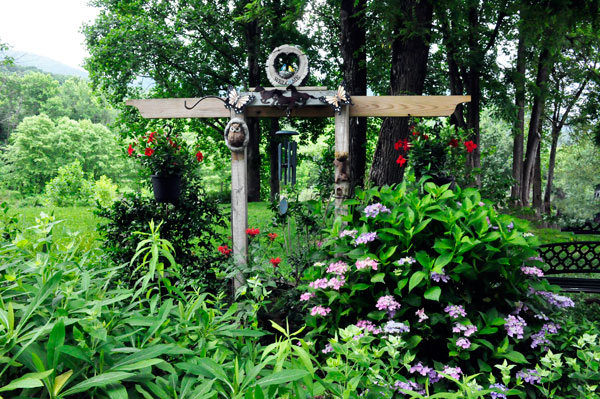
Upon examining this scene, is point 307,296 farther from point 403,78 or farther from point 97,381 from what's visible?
point 403,78

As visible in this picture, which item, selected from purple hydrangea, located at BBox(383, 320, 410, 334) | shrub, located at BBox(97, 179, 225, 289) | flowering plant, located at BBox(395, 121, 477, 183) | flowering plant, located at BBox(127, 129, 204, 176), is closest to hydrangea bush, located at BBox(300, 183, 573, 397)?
purple hydrangea, located at BBox(383, 320, 410, 334)

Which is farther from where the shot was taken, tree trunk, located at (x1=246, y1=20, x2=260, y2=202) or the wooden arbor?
tree trunk, located at (x1=246, y1=20, x2=260, y2=202)

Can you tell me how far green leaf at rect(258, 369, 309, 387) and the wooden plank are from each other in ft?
10.4

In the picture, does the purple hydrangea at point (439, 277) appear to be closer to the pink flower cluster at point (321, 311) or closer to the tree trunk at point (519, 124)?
the pink flower cluster at point (321, 311)

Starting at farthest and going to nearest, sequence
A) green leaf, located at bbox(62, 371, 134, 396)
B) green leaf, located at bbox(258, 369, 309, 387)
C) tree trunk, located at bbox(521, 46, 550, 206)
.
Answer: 1. tree trunk, located at bbox(521, 46, 550, 206)
2. green leaf, located at bbox(258, 369, 309, 387)
3. green leaf, located at bbox(62, 371, 134, 396)

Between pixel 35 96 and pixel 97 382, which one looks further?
pixel 35 96

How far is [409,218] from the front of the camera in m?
2.43

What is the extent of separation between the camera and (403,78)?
6090 millimetres

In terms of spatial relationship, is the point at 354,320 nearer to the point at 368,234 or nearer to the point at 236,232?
the point at 368,234

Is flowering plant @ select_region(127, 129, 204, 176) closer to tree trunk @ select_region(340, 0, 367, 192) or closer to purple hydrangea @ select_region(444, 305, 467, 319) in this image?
purple hydrangea @ select_region(444, 305, 467, 319)

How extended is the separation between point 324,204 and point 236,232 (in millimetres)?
1047

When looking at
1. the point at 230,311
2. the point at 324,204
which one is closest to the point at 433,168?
the point at 324,204

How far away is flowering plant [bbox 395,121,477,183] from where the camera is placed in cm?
395

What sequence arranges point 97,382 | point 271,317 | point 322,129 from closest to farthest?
1. point 97,382
2. point 271,317
3. point 322,129
